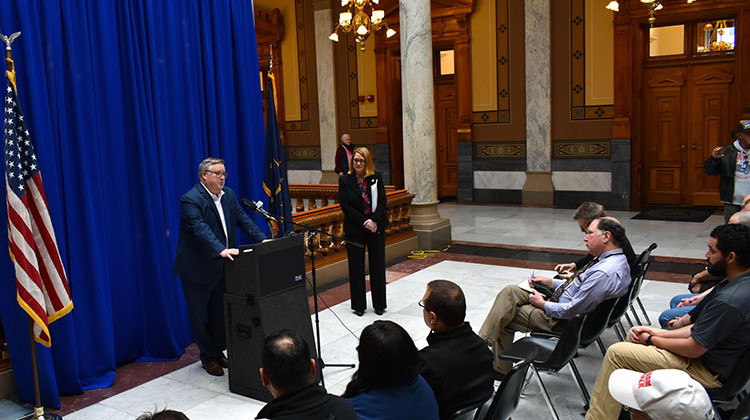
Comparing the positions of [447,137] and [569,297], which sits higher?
[447,137]

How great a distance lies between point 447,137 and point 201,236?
10.5 metres

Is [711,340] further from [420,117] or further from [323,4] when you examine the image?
[323,4]

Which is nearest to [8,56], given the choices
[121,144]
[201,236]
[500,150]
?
[121,144]

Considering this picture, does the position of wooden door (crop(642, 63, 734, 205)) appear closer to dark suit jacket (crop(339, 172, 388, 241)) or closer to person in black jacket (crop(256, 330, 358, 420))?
dark suit jacket (crop(339, 172, 388, 241))

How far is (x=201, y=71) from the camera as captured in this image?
5.63 metres

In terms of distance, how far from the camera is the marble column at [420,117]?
28.5 feet

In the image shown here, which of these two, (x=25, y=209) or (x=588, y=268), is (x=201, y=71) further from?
(x=588, y=268)

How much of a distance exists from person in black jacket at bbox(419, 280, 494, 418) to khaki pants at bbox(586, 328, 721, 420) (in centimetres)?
83

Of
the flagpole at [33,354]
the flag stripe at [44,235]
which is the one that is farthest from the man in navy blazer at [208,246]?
the flagpole at [33,354]

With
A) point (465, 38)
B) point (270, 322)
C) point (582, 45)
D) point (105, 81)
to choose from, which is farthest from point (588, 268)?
point (465, 38)

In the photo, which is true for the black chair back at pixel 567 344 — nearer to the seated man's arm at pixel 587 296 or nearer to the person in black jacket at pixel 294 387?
the seated man's arm at pixel 587 296

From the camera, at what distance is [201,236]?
4598 millimetres

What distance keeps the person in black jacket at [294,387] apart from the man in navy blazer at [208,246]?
2.31 m

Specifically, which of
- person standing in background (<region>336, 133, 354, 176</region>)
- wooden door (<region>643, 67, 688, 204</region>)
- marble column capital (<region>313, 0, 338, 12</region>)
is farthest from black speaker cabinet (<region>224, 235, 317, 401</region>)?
marble column capital (<region>313, 0, 338, 12</region>)
